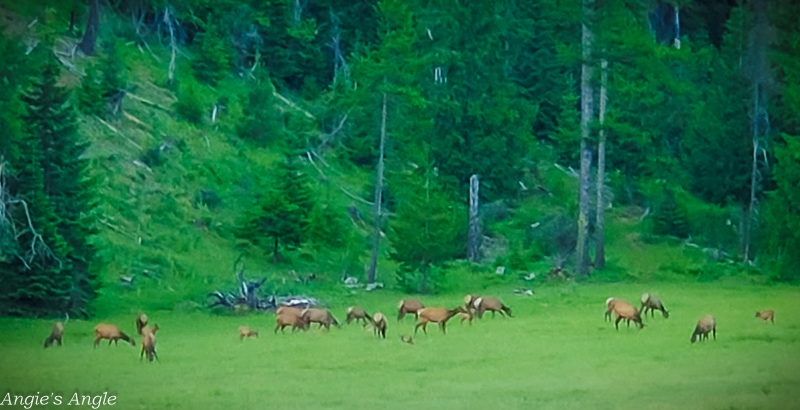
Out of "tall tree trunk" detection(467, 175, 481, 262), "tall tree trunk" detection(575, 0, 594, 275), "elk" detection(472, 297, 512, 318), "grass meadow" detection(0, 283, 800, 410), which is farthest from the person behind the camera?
"tall tree trunk" detection(575, 0, 594, 275)

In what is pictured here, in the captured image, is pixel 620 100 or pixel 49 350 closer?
pixel 49 350

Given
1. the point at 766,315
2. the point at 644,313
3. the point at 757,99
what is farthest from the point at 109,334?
the point at 757,99

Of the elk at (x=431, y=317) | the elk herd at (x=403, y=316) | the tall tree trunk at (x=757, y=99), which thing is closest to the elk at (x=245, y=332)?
the elk herd at (x=403, y=316)

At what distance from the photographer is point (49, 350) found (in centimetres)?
645

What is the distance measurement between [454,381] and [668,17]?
233cm

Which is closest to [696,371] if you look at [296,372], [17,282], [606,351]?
[606,351]

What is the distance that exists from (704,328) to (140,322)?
2.93 m

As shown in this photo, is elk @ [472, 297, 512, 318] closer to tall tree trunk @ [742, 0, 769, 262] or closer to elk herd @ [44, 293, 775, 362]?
elk herd @ [44, 293, 775, 362]

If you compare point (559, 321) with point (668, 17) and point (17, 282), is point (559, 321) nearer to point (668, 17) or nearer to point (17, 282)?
point (668, 17)

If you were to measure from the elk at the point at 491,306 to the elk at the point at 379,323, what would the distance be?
1.65 ft

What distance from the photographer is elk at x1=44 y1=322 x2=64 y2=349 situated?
21.2 feet

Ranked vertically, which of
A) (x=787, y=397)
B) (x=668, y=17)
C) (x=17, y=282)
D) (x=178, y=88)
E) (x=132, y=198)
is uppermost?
(x=668, y=17)

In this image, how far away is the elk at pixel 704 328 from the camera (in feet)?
22.9

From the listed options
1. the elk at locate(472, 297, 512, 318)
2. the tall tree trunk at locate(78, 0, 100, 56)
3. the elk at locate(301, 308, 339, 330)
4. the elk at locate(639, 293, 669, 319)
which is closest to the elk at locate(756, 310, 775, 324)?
the elk at locate(639, 293, 669, 319)
